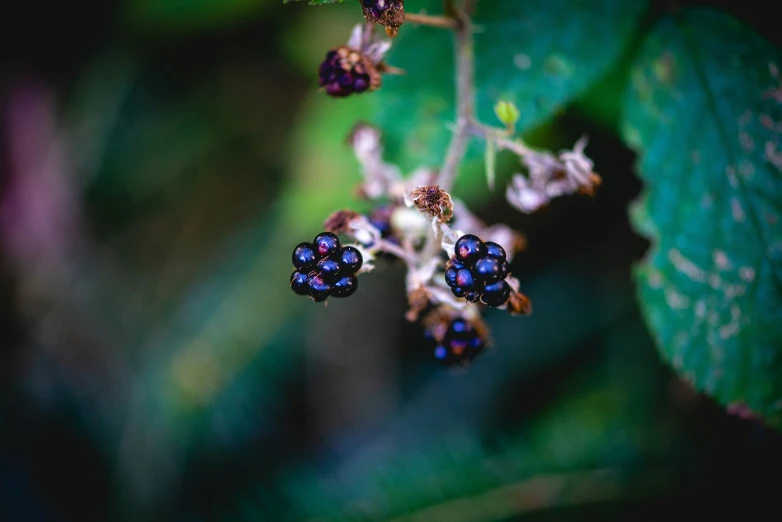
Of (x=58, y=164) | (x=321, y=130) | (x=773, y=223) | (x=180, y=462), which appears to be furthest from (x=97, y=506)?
(x=773, y=223)

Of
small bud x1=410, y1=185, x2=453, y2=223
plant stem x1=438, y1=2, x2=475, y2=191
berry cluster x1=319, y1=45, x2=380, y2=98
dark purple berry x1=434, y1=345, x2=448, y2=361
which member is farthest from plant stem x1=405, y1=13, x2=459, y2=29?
dark purple berry x1=434, y1=345, x2=448, y2=361

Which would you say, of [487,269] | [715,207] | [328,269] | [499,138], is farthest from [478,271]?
[715,207]

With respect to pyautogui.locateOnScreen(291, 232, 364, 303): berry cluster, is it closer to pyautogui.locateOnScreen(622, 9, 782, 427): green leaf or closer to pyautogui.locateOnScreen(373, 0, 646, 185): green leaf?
pyautogui.locateOnScreen(373, 0, 646, 185): green leaf

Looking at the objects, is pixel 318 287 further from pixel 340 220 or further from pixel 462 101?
pixel 462 101

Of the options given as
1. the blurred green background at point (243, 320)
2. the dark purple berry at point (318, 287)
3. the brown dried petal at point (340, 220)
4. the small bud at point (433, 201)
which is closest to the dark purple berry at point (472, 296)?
the small bud at point (433, 201)

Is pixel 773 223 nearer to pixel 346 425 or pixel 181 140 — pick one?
pixel 346 425

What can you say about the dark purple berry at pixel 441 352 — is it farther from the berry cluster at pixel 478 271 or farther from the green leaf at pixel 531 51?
the green leaf at pixel 531 51
